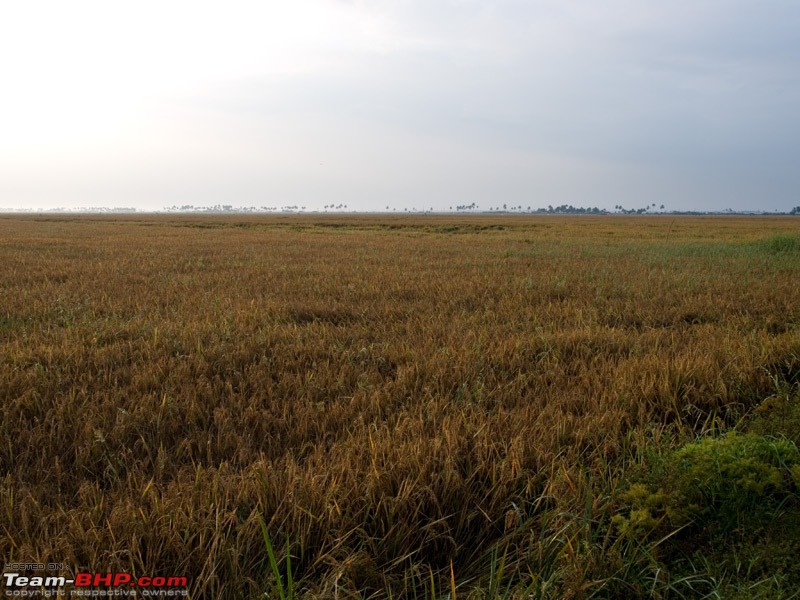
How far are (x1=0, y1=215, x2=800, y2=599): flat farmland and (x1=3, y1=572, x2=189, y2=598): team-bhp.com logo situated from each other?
52mm

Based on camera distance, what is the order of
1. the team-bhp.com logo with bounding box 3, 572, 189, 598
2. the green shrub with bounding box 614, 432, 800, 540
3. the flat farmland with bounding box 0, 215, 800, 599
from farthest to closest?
the green shrub with bounding box 614, 432, 800, 540, the flat farmland with bounding box 0, 215, 800, 599, the team-bhp.com logo with bounding box 3, 572, 189, 598

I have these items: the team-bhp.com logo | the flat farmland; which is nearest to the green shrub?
the flat farmland

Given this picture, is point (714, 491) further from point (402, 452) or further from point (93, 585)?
point (93, 585)

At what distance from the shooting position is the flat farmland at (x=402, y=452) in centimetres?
171

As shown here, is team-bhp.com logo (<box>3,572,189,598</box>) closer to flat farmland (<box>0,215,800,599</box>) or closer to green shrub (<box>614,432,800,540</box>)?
flat farmland (<box>0,215,800,599</box>)

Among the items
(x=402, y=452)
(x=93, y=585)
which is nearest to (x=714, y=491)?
(x=402, y=452)

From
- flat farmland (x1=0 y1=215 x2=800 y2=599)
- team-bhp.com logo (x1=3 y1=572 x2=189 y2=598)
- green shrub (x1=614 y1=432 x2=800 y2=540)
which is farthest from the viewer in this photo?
green shrub (x1=614 y1=432 x2=800 y2=540)

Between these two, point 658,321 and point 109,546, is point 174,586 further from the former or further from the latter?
point 658,321

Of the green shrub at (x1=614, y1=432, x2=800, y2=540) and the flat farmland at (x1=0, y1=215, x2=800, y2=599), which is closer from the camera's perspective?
the flat farmland at (x1=0, y1=215, x2=800, y2=599)

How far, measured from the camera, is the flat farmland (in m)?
1.71

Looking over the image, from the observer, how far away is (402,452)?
7.59ft

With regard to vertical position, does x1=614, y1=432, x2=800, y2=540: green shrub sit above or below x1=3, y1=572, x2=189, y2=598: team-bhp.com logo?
above

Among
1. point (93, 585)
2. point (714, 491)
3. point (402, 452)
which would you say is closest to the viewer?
point (93, 585)

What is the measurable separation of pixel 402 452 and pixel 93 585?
1.29 m
